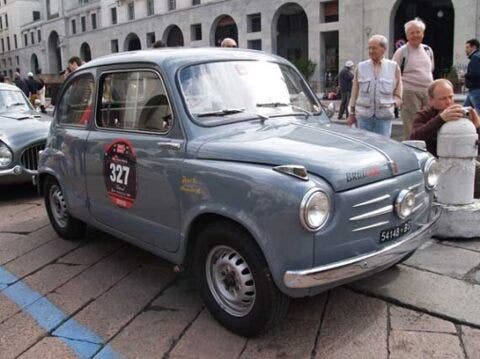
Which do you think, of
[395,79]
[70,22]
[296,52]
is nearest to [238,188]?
[395,79]

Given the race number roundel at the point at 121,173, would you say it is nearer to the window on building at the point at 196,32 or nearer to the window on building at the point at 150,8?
the window on building at the point at 196,32

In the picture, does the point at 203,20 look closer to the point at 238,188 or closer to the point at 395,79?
the point at 395,79

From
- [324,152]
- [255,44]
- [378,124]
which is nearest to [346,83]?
[378,124]

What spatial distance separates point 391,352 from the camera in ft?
10.3

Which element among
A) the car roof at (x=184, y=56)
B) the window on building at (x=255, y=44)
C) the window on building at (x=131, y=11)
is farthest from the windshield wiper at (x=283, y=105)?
the window on building at (x=131, y=11)

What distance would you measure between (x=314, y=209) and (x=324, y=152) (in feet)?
1.61

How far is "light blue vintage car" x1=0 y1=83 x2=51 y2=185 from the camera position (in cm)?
702

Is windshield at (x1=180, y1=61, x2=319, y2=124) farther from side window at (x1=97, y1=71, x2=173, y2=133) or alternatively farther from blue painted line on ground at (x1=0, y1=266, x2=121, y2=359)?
blue painted line on ground at (x1=0, y1=266, x2=121, y2=359)

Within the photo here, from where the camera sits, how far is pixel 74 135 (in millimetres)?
4770

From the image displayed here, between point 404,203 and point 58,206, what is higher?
point 404,203

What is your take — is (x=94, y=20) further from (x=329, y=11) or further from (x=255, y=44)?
(x=329, y=11)

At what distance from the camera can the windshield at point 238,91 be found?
12.5 feet

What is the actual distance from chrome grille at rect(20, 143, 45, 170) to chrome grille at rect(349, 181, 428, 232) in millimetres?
5496

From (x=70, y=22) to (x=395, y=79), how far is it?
190ft
